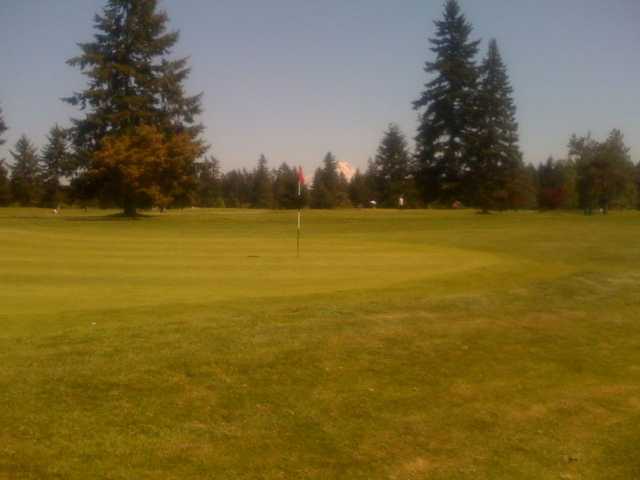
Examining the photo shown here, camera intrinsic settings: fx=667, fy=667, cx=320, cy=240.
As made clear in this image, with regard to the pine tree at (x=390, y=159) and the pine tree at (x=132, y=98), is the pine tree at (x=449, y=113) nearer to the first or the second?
the pine tree at (x=132, y=98)

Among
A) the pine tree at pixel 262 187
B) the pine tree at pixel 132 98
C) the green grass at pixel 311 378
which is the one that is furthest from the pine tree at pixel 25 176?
the green grass at pixel 311 378

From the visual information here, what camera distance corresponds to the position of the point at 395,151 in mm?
108188

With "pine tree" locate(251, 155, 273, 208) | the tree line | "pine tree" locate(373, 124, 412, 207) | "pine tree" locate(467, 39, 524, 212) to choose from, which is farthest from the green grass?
"pine tree" locate(251, 155, 273, 208)

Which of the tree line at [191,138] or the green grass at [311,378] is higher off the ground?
the tree line at [191,138]

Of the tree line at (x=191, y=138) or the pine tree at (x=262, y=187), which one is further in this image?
the pine tree at (x=262, y=187)

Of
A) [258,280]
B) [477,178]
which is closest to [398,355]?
[258,280]

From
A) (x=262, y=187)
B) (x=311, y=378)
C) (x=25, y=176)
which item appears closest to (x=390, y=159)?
(x=262, y=187)

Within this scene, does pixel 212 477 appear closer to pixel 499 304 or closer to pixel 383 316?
pixel 383 316

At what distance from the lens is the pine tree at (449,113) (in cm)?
5888

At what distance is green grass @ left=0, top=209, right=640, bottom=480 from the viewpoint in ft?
17.2

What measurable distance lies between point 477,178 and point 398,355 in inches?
2105

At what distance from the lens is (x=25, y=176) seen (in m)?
110

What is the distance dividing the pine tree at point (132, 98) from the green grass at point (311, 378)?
35.2 m

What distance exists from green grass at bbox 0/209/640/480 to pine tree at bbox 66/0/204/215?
3524 cm
